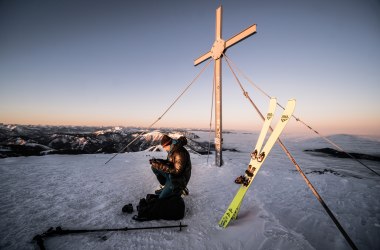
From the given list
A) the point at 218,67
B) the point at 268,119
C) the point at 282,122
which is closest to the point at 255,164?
the point at 282,122

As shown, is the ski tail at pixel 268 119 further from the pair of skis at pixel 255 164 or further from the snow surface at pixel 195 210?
the snow surface at pixel 195 210

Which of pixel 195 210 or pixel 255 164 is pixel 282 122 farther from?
pixel 195 210

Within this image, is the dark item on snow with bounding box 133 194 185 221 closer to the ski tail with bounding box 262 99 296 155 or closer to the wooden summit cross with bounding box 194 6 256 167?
the ski tail with bounding box 262 99 296 155

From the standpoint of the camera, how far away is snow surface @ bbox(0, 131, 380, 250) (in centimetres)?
297

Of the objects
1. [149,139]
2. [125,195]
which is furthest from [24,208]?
[149,139]

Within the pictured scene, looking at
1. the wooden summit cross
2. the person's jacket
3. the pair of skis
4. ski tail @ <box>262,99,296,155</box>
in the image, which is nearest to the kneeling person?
the person's jacket

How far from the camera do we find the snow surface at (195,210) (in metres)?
2.97

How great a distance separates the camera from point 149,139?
86625 millimetres

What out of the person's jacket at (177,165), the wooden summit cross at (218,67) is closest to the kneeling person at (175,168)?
the person's jacket at (177,165)

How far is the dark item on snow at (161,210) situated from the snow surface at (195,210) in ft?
0.42

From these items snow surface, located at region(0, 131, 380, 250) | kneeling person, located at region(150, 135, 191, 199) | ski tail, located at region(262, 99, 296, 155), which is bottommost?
snow surface, located at region(0, 131, 380, 250)

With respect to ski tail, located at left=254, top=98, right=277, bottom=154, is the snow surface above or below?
below

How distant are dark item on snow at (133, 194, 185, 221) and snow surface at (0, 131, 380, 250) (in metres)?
0.13

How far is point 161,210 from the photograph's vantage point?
12.1ft
